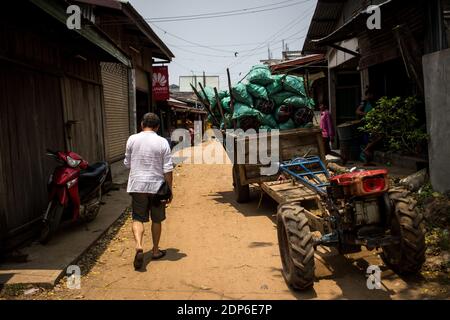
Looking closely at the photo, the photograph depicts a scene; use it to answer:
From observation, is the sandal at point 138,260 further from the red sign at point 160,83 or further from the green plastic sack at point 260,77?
the red sign at point 160,83

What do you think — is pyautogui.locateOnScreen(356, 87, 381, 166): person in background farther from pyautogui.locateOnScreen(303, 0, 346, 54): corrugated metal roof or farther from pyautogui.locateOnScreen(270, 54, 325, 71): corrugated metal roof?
pyautogui.locateOnScreen(303, 0, 346, 54): corrugated metal roof

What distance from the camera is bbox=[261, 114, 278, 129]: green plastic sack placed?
8.56 meters

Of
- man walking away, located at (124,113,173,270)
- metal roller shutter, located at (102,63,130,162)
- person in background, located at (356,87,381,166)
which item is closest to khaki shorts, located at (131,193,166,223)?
man walking away, located at (124,113,173,270)

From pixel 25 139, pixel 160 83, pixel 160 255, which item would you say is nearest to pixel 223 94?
pixel 25 139

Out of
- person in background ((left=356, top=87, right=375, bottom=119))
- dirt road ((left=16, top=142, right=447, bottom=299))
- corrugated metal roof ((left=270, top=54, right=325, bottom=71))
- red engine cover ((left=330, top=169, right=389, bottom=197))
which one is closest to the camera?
red engine cover ((left=330, top=169, right=389, bottom=197))

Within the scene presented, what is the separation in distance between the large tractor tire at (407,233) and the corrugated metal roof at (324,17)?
13190 mm

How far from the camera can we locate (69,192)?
18.9 ft

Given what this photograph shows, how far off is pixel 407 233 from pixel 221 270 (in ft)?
7.04

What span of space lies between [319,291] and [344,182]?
1.18m

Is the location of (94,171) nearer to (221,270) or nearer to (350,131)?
(221,270)

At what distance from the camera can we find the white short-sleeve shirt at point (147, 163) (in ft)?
16.9

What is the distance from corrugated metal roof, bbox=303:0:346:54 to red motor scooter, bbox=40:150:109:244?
12.4 m

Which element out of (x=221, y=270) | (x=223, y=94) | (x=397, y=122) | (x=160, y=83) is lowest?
(x=221, y=270)

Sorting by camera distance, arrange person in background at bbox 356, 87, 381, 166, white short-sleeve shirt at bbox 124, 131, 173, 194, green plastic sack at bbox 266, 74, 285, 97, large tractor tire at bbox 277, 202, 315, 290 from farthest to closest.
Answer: person in background at bbox 356, 87, 381, 166
green plastic sack at bbox 266, 74, 285, 97
white short-sleeve shirt at bbox 124, 131, 173, 194
large tractor tire at bbox 277, 202, 315, 290
